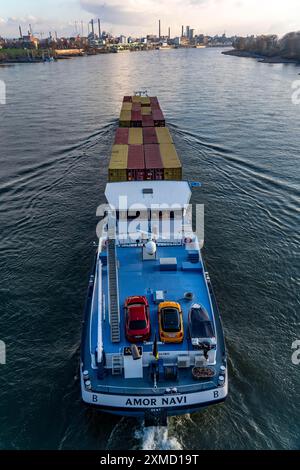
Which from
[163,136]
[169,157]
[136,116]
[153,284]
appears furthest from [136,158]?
[136,116]

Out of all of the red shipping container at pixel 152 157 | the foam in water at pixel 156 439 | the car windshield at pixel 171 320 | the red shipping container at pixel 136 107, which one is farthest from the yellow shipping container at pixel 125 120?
the foam in water at pixel 156 439

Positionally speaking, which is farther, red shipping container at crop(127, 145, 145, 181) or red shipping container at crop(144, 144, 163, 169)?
red shipping container at crop(144, 144, 163, 169)

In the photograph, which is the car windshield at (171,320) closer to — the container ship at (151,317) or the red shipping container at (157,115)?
the container ship at (151,317)

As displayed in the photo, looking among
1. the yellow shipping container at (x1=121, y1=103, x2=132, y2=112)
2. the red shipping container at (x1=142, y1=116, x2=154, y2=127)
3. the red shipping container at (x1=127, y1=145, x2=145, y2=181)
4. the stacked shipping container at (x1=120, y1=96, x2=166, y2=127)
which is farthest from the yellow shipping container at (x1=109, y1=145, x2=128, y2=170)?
the yellow shipping container at (x1=121, y1=103, x2=132, y2=112)

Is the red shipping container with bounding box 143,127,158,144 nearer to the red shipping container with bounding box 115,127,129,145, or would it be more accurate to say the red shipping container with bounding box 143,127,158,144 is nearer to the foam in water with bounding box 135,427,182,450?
the red shipping container with bounding box 115,127,129,145

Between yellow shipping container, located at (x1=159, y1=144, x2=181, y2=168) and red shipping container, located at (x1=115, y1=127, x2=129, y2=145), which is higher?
yellow shipping container, located at (x1=159, y1=144, x2=181, y2=168)

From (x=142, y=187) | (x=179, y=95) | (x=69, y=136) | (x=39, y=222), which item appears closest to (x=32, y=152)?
(x=69, y=136)

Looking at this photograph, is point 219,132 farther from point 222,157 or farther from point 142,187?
point 142,187
